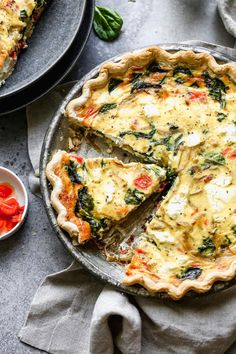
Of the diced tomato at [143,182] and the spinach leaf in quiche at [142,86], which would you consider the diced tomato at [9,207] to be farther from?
the spinach leaf in quiche at [142,86]

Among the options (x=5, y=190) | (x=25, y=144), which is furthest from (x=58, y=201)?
(x=25, y=144)

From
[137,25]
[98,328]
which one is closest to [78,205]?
[98,328]

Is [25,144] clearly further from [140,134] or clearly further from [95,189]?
[140,134]

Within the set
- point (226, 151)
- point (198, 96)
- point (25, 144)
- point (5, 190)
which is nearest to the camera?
point (226, 151)

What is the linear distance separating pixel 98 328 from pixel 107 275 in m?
0.35

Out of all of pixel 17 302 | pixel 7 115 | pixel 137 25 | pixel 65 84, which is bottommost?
pixel 17 302

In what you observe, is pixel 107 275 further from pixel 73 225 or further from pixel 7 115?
pixel 7 115

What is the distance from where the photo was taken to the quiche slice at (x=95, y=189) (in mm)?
4570

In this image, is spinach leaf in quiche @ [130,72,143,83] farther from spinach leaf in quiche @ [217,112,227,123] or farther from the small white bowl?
the small white bowl

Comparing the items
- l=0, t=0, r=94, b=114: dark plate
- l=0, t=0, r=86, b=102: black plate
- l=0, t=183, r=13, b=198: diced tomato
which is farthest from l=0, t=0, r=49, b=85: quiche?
l=0, t=183, r=13, b=198: diced tomato

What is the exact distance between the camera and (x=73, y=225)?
4.53 metres

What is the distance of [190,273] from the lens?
14.6 feet

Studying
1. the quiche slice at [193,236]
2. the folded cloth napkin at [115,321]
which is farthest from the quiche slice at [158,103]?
the folded cloth napkin at [115,321]

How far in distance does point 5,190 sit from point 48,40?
110 cm
